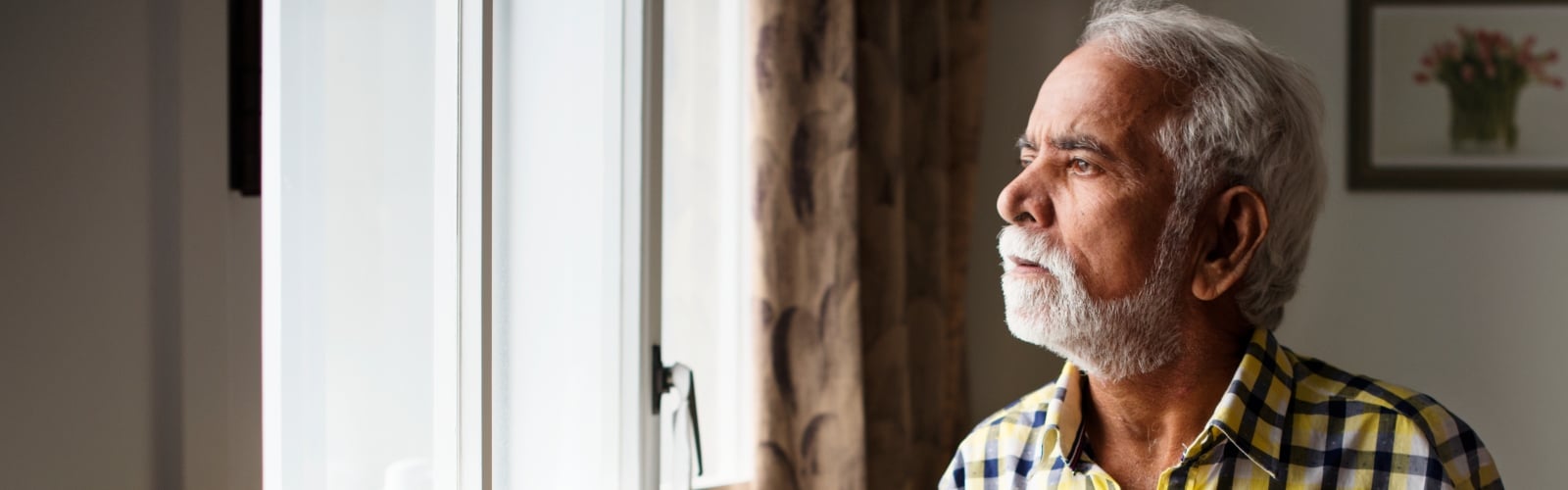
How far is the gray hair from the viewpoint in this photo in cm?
102

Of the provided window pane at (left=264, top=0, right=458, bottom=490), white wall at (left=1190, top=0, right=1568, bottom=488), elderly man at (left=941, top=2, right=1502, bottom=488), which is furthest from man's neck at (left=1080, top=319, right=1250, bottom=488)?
white wall at (left=1190, top=0, right=1568, bottom=488)

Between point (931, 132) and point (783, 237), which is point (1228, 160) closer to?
point (783, 237)

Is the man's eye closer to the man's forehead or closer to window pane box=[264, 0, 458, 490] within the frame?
the man's forehead

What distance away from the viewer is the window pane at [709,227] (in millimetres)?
2031

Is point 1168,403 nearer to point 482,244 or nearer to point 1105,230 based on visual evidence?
point 1105,230

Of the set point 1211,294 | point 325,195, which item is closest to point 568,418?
point 325,195

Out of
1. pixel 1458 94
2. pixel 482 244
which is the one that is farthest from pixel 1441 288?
pixel 482 244

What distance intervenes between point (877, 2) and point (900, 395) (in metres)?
0.82

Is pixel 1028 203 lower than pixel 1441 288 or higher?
higher

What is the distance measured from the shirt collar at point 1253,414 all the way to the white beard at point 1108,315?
0.23 feet

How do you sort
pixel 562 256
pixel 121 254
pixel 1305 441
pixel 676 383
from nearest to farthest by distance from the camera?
pixel 121 254
pixel 1305 441
pixel 562 256
pixel 676 383

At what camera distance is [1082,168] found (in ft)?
3.49

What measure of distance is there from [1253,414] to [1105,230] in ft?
0.70

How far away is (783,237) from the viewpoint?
80.2 inches
